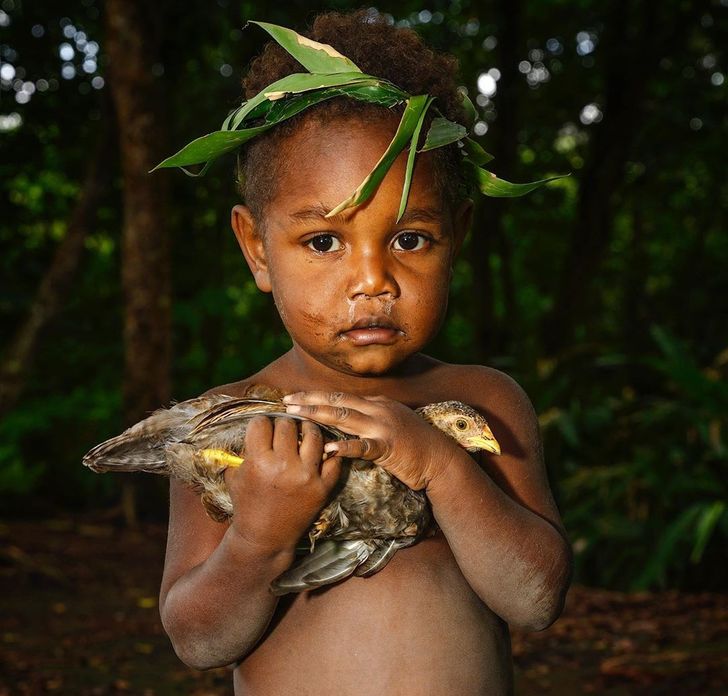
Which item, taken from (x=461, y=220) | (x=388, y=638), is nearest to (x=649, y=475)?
(x=461, y=220)

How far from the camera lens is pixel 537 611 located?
2.05m

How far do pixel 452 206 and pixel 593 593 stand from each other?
493 cm

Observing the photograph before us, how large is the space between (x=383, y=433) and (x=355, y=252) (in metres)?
0.37

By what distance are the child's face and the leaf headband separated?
49 millimetres

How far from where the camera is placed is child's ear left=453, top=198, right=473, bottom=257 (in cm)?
214

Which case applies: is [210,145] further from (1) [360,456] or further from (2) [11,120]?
(2) [11,120]

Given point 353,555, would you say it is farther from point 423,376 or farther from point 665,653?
point 665,653

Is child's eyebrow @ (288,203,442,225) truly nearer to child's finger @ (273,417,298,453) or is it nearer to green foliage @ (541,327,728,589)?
child's finger @ (273,417,298,453)

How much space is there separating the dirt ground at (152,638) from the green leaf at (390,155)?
10.8ft

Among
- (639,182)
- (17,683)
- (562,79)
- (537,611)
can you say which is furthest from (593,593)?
(562,79)

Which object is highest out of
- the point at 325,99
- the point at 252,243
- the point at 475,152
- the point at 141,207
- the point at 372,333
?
the point at 325,99

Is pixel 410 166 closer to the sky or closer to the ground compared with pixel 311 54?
closer to the ground

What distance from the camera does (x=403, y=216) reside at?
6.25ft

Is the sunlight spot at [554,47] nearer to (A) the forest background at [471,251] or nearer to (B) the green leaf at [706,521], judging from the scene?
(A) the forest background at [471,251]
